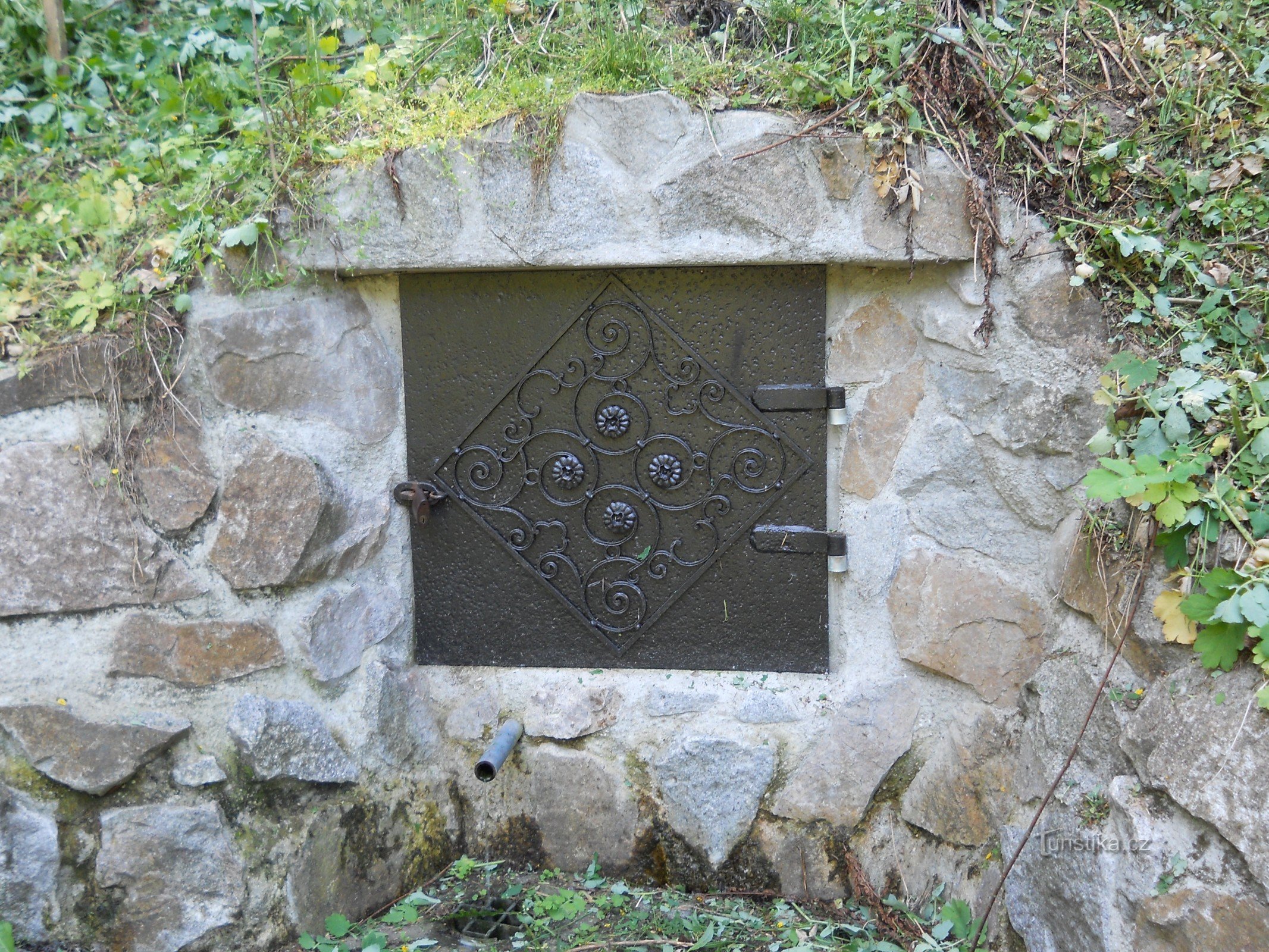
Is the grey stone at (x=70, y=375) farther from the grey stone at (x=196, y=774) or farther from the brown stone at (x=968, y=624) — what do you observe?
the brown stone at (x=968, y=624)

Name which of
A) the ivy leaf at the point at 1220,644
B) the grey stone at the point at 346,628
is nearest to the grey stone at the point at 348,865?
the grey stone at the point at 346,628

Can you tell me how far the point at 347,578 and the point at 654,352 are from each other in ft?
2.61

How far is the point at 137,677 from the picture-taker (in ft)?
5.75

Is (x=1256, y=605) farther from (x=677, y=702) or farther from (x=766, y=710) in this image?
(x=677, y=702)

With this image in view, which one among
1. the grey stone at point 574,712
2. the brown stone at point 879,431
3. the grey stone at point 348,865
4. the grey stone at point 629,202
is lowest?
the grey stone at point 348,865

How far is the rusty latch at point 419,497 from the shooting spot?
1935 mm

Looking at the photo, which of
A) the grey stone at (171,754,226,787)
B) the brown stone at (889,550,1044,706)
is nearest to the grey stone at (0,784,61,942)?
the grey stone at (171,754,226,787)

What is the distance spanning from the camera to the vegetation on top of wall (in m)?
1.47

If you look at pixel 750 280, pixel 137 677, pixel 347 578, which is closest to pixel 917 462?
Result: pixel 750 280

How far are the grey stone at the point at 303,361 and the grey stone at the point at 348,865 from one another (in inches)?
31.2

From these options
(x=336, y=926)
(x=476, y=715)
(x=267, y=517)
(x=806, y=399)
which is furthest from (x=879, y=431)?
(x=336, y=926)

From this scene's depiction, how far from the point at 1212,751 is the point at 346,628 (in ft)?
5.08

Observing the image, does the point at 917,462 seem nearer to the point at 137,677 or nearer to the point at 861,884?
the point at 861,884

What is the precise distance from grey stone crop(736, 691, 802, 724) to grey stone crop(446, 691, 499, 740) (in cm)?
55
